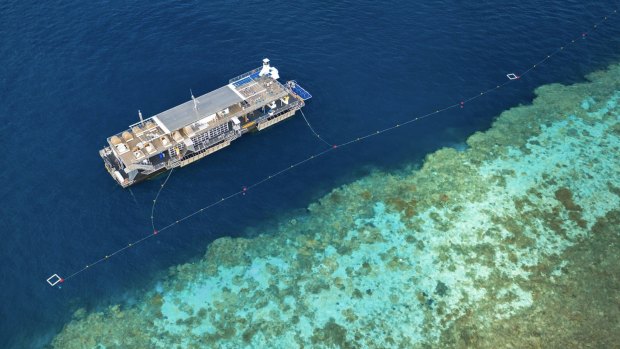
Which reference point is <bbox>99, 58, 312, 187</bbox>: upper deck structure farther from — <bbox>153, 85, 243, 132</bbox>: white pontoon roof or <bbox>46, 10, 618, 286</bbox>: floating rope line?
<bbox>46, 10, 618, 286</bbox>: floating rope line

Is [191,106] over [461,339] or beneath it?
over

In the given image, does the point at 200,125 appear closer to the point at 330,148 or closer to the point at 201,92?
the point at 201,92

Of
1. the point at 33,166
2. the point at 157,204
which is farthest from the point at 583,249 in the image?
Answer: the point at 33,166

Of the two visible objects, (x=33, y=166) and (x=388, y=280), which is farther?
(x=33, y=166)

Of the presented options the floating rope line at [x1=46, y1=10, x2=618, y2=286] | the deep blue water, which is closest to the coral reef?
the deep blue water

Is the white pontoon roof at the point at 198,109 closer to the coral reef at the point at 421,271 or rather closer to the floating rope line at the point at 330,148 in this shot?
the floating rope line at the point at 330,148

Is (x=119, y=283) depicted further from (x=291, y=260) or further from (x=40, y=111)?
(x=40, y=111)

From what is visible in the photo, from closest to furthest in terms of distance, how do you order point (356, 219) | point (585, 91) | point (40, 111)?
1. point (356, 219)
2. point (40, 111)
3. point (585, 91)
